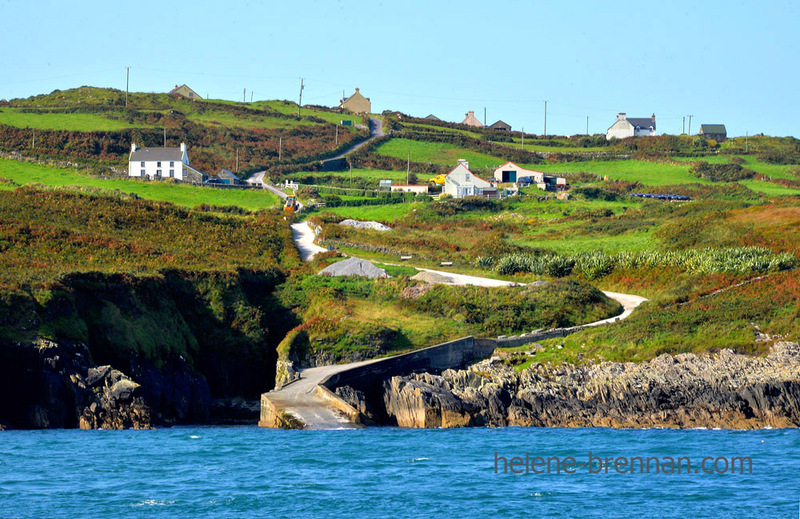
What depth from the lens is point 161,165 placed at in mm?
106625

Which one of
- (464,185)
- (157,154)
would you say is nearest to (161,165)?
(157,154)

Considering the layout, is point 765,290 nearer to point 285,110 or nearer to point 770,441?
point 770,441

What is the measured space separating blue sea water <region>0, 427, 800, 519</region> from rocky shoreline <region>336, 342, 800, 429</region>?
137cm

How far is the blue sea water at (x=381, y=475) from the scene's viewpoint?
28.3 m

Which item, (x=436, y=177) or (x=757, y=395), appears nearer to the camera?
(x=757, y=395)

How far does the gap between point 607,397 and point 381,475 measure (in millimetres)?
12749

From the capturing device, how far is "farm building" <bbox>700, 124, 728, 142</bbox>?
538 ft

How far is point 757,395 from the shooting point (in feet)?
131

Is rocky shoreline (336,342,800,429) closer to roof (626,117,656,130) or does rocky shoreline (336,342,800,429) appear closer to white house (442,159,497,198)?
white house (442,159,497,198)

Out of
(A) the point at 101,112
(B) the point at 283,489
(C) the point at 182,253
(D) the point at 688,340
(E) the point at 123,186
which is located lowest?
(B) the point at 283,489

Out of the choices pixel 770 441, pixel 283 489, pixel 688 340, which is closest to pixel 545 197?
pixel 688 340

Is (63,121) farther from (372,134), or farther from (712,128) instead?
(712,128)

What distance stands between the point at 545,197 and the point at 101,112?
214ft

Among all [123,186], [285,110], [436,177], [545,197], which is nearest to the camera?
[123,186]
